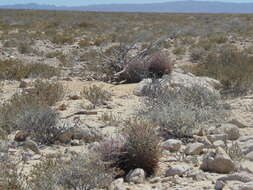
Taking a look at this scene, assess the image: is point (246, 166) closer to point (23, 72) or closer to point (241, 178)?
point (241, 178)

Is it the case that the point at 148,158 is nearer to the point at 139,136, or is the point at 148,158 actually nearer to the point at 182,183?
the point at 139,136

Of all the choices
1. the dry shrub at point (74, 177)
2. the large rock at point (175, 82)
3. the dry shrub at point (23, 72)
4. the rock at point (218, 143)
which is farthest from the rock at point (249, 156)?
the dry shrub at point (23, 72)

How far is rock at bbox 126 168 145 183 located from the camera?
3.75 metres

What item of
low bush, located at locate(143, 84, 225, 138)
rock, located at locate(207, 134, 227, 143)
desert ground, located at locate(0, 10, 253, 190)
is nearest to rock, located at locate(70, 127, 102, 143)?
desert ground, located at locate(0, 10, 253, 190)

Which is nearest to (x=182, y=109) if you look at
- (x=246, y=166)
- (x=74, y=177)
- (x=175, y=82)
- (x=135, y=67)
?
(x=246, y=166)

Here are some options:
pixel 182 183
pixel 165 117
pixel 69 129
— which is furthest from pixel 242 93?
pixel 182 183

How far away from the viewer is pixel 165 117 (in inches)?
206

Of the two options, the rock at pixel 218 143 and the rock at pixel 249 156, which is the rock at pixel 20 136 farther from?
the rock at pixel 249 156

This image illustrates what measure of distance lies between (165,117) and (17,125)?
186cm

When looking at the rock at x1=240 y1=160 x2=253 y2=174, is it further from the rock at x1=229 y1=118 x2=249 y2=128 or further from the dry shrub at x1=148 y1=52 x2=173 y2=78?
the dry shrub at x1=148 y1=52 x2=173 y2=78

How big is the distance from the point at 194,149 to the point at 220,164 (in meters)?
0.64

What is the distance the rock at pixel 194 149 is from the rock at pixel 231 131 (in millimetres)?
576

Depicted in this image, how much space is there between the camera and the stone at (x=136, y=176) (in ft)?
12.3

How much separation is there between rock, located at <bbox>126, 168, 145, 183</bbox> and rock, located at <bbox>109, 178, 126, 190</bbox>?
0.36 feet
